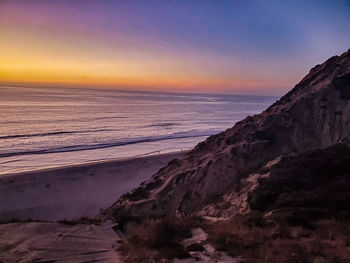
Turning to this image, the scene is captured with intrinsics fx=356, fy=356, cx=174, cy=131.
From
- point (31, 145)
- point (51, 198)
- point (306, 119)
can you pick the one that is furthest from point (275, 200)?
point (31, 145)

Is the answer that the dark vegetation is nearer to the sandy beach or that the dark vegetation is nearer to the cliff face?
the cliff face

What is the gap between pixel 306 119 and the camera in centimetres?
2344

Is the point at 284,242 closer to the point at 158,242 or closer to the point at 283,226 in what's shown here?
the point at 283,226

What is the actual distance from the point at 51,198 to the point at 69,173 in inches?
184

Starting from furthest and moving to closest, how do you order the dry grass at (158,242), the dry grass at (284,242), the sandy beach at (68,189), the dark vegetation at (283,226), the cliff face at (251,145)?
1. the sandy beach at (68,189)
2. the cliff face at (251,145)
3. the dry grass at (158,242)
4. the dark vegetation at (283,226)
5. the dry grass at (284,242)

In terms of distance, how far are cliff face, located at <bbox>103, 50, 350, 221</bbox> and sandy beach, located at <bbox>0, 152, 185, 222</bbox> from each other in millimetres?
3363

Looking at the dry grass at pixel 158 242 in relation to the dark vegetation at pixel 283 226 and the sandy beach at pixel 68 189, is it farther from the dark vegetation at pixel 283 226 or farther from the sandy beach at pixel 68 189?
the sandy beach at pixel 68 189

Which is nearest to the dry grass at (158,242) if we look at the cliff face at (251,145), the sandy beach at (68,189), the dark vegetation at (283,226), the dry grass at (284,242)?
the dark vegetation at (283,226)

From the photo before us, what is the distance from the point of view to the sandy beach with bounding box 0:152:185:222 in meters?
20.5

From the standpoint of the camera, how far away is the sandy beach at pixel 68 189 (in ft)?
67.1

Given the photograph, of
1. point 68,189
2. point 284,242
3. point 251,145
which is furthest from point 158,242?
point 68,189

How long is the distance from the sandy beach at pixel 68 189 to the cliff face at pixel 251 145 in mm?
3363

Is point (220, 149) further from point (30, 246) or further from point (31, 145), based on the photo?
point (31, 145)

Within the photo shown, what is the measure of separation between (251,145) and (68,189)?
12.4 metres
